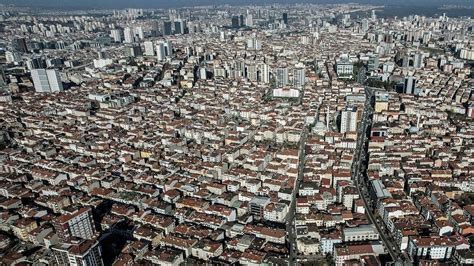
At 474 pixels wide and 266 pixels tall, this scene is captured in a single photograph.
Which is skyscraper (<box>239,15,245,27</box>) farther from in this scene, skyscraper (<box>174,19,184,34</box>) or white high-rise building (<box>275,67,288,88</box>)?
white high-rise building (<box>275,67,288,88</box>)

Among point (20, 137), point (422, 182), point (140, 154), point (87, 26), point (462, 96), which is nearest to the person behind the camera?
point (422, 182)

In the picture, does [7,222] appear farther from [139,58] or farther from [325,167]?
[139,58]

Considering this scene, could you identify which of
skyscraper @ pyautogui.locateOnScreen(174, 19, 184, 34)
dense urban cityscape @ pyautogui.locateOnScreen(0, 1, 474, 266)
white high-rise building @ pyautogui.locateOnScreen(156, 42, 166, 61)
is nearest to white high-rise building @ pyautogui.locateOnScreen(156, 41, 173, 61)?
white high-rise building @ pyautogui.locateOnScreen(156, 42, 166, 61)

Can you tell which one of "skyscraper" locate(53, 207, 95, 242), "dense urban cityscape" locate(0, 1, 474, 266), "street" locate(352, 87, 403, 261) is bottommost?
"street" locate(352, 87, 403, 261)

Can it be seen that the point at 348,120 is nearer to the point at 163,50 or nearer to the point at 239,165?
the point at 239,165

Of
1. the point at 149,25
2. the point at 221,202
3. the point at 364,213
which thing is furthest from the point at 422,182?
the point at 149,25

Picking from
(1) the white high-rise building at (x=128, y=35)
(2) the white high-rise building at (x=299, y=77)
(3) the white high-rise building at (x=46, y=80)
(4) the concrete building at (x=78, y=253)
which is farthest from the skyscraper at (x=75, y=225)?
(1) the white high-rise building at (x=128, y=35)
